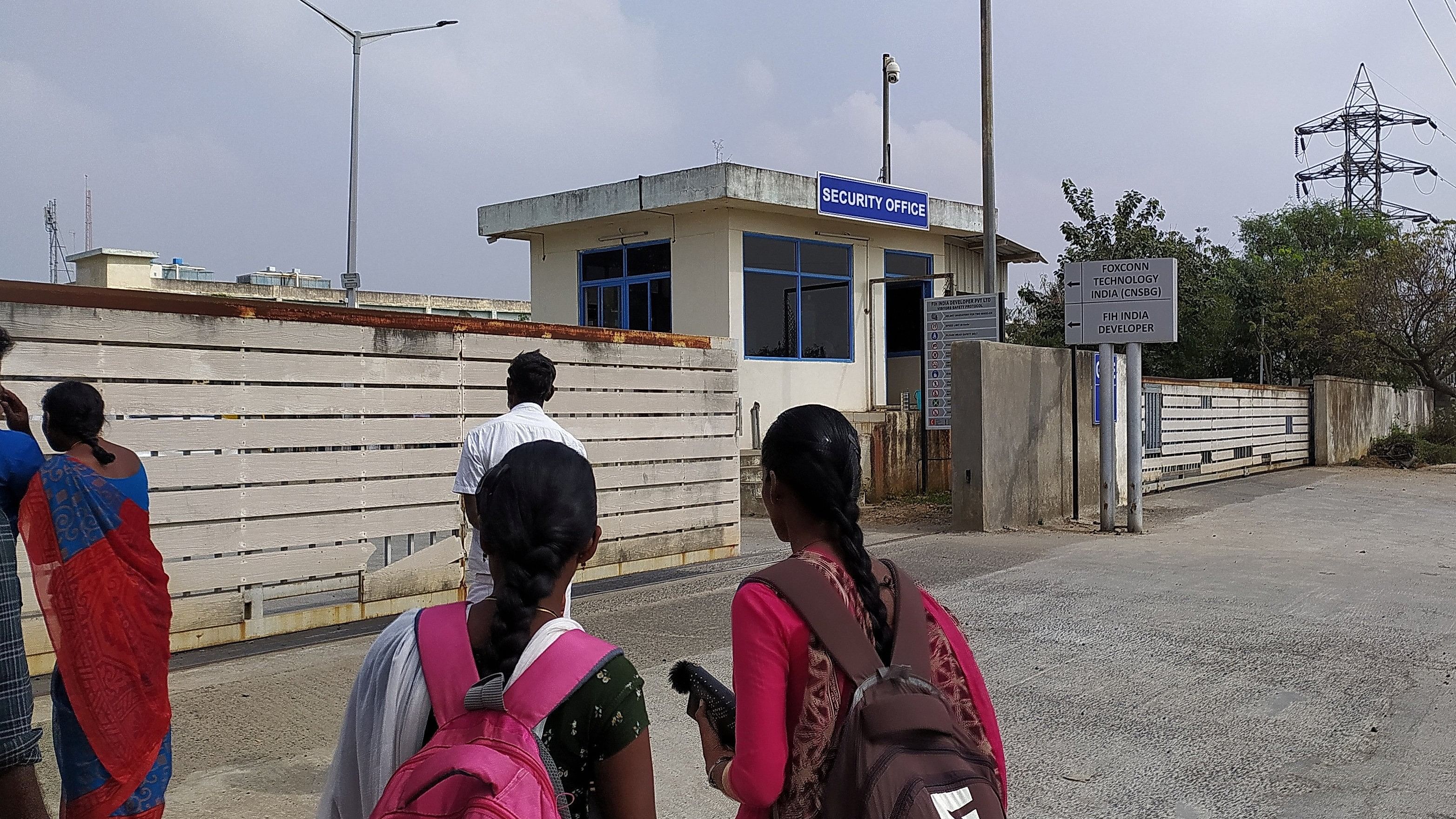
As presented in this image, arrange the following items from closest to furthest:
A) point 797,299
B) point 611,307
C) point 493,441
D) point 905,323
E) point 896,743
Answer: point 896,743 < point 493,441 < point 797,299 < point 611,307 < point 905,323

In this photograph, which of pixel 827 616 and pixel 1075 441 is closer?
pixel 827 616

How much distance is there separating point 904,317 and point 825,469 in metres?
19.1

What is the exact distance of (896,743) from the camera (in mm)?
1953

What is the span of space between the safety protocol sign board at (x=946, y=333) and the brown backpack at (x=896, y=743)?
50.3 ft

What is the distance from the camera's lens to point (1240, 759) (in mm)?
5195

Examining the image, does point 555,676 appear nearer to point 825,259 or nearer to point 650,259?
point 650,259

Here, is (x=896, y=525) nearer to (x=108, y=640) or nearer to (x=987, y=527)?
(x=987, y=527)

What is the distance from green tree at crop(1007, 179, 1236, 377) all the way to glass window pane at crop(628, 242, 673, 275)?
38.6ft

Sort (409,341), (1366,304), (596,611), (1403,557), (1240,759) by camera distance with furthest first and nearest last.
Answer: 1. (1366,304)
2. (1403,557)
3. (596,611)
4. (409,341)
5. (1240,759)

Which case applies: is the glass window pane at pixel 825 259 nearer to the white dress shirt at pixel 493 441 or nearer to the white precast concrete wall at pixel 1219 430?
the white precast concrete wall at pixel 1219 430

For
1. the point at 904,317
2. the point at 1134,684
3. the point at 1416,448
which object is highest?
the point at 904,317

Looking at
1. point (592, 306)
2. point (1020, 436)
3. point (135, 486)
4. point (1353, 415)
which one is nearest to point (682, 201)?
point (592, 306)

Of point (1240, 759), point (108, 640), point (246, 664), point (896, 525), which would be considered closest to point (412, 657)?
point (108, 640)

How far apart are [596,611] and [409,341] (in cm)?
245
